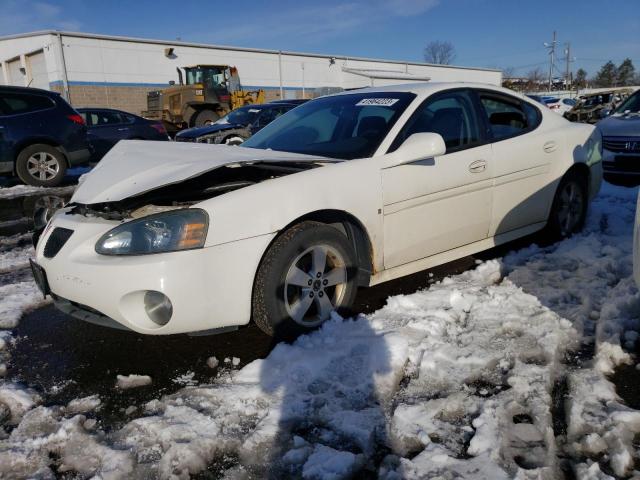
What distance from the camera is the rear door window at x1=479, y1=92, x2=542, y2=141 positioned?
3.92 m

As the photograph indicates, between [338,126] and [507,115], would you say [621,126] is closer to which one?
[507,115]

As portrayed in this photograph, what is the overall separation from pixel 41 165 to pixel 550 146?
844cm

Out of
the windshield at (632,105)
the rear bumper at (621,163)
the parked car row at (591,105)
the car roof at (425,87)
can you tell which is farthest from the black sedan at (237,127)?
the parked car row at (591,105)

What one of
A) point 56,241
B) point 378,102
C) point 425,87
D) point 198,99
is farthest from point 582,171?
Result: point 198,99

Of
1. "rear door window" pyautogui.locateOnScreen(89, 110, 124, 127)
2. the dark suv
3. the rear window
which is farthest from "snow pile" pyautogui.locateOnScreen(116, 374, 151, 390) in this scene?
"rear door window" pyautogui.locateOnScreen(89, 110, 124, 127)

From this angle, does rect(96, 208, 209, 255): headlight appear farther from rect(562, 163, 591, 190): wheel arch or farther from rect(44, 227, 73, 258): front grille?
rect(562, 163, 591, 190): wheel arch

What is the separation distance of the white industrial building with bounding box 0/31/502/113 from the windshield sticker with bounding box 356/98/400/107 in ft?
89.0

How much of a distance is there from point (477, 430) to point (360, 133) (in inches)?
82.5

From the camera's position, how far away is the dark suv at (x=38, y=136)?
8.55 m

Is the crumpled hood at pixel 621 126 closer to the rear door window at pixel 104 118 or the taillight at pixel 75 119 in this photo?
the taillight at pixel 75 119

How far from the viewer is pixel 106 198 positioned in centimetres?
265

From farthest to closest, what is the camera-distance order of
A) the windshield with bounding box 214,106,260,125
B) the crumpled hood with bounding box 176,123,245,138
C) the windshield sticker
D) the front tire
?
the windshield with bounding box 214,106,260,125 → the crumpled hood with bounding box 176,123,245,138 → the windshield sticker → the front tire

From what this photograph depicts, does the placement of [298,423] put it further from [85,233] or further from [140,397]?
[85,233]

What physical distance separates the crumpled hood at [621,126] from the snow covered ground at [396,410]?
4611 millimetres
